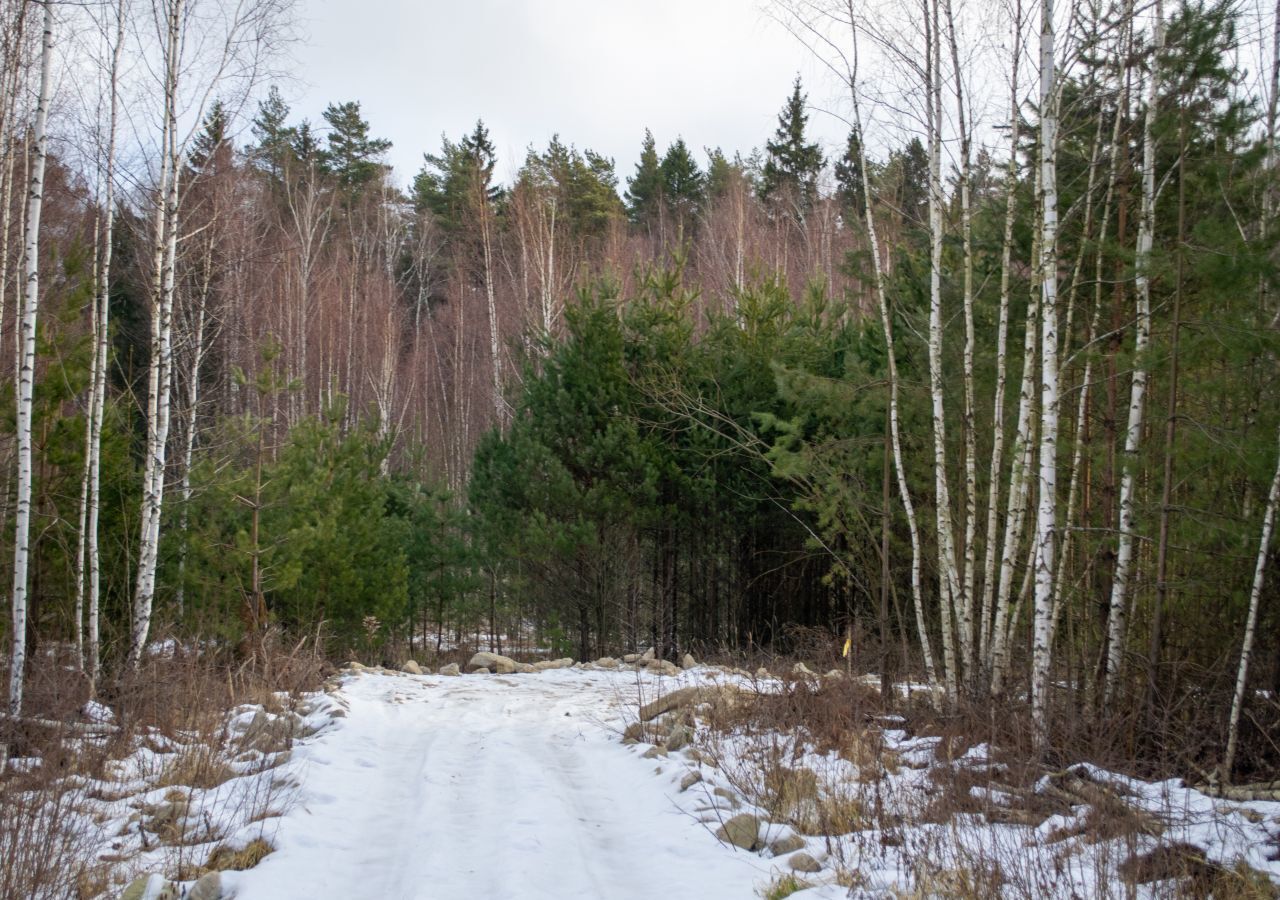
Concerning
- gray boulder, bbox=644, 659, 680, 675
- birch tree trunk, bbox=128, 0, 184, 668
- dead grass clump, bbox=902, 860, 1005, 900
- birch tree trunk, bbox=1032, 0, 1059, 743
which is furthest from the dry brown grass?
birch tree trunk, bbox=1032, 0, 1059, 743

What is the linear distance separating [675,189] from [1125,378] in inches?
1293

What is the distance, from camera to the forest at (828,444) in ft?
20.4

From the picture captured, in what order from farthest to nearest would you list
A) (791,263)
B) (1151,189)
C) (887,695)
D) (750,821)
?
1. (791,263)
2. (887,695)
3. (1151,189)
4. (750,821)

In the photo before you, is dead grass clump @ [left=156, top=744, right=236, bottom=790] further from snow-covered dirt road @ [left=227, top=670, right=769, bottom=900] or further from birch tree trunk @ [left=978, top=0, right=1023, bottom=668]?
birch tree trunk @ [left=978, top=0, right=1023, bottom=668]

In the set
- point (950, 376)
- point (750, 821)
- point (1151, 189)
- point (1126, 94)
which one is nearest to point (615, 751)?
point (750, 821)

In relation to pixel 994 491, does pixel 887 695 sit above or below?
below

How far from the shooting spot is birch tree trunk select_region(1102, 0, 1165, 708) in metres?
6.20

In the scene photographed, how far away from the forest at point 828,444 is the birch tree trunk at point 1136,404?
35mm

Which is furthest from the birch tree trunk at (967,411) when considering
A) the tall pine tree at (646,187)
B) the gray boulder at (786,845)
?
the tall pine tree at (646,187)

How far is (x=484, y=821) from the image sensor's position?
525cm

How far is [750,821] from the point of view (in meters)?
4.92

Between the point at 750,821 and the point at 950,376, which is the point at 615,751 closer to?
the point at 750,821

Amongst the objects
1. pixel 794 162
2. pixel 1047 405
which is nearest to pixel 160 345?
pixel 1047 405

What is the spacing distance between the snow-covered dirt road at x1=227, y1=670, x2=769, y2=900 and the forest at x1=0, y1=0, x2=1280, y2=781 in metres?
2.54
